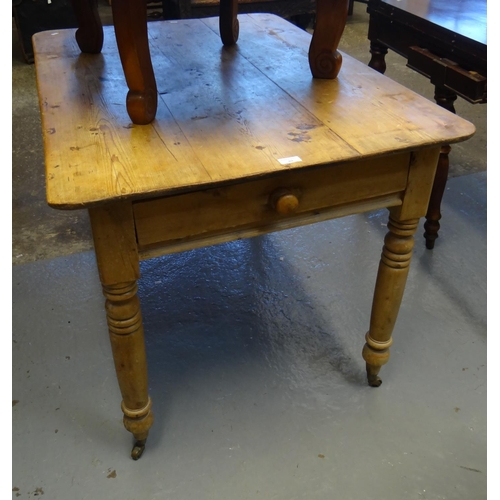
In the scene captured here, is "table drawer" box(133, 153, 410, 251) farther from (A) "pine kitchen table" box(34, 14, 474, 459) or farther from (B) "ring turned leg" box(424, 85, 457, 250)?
(B) "ring turned leg" box(424, 85, 457, 250)

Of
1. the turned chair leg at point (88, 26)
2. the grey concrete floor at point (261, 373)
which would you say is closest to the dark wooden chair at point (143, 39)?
the turned chair leg at point (88, 26)

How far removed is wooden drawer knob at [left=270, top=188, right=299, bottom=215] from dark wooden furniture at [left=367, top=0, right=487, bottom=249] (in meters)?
0.80

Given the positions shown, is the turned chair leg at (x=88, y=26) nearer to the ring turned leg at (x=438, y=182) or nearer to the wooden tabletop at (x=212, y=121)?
the wooden tabletop at (x=212, y=121)

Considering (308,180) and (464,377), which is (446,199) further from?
(308,180)

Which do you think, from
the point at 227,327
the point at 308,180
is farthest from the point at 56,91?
the point at 227,327

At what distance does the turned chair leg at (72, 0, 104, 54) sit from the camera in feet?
4.44

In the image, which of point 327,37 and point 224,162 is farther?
point 327,37

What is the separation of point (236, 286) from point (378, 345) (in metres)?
0.54

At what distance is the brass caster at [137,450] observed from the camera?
1176mm

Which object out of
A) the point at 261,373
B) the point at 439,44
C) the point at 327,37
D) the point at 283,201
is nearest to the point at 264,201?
the point at 283,201

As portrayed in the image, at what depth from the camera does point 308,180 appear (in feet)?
3.17

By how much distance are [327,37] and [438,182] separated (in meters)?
0.77

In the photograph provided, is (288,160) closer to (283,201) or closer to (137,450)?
(283,201)

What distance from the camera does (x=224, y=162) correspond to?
90 centimetres
